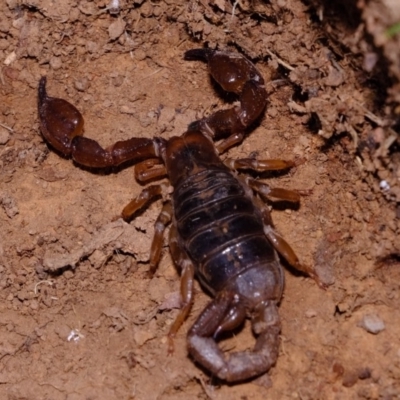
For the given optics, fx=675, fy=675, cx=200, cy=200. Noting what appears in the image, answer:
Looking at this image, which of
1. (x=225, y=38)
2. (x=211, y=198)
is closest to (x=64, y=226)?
(x=211, y=198)

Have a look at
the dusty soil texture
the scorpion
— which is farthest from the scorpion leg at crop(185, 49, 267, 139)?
the dusty soil texture

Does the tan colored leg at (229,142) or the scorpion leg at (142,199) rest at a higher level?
the tan colored leg at (229,142)

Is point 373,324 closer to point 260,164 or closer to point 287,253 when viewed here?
point 287,253

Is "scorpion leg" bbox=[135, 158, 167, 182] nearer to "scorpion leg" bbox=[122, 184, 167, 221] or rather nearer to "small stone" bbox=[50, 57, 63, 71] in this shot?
"scorpion leg" bbox=[122, 184, 167, 221]

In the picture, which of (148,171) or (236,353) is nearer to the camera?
(236,353)

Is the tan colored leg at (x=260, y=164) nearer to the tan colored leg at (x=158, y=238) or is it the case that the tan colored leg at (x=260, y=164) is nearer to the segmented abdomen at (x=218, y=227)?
the segmented abdomen at (x=218, y=227)

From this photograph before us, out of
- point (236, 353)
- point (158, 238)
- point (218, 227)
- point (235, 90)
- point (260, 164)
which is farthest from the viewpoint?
point (235, 90)

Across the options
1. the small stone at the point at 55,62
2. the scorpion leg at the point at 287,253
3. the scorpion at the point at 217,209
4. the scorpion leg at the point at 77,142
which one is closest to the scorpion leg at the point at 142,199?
the scorpion at the point at 217,209

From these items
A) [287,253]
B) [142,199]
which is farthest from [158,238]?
[287,253]

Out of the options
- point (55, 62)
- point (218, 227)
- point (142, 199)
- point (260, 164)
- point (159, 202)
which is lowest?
point (159, 202)
